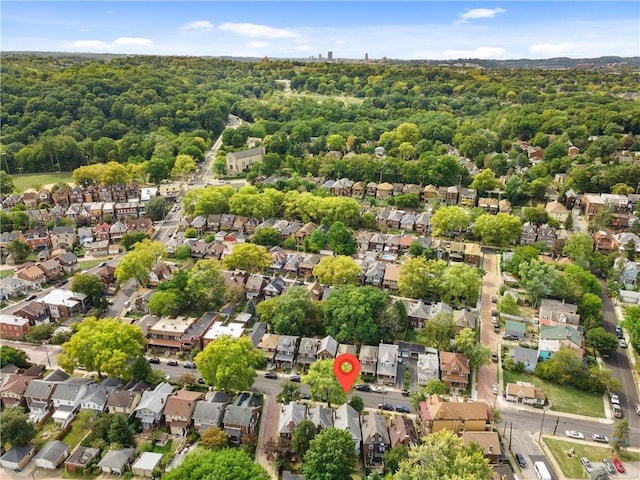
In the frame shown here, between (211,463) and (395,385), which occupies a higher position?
(211,463)

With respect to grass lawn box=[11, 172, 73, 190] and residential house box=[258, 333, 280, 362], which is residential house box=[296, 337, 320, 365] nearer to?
residential house box=[258, 333, 280, 362]

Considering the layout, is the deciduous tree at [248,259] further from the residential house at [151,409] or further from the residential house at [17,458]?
the residential house at [17,458]

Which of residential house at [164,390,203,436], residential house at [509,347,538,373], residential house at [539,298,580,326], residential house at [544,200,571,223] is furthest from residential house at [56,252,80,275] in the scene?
residential house at [544,200,571,223]

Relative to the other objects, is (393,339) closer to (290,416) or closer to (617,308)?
(290,416)

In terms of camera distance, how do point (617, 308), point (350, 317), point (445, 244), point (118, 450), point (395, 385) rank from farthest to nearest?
point (445, 244) < point (617, 308) < point (350, 317) < point (395, 385) < point (118, 450)

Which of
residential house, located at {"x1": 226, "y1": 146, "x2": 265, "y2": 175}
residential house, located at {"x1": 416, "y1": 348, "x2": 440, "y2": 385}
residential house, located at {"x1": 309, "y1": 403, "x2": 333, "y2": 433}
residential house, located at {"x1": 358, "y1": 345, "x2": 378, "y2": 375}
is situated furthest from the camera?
residential house, located at {"x1": 226, "y1": 146, "x2": 265, "y2": 175}

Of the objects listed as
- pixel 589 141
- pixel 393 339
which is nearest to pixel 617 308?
pixel 393 339

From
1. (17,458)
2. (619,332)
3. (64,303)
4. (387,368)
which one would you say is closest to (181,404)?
(17,458)

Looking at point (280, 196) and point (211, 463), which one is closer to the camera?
point (211, 463)
